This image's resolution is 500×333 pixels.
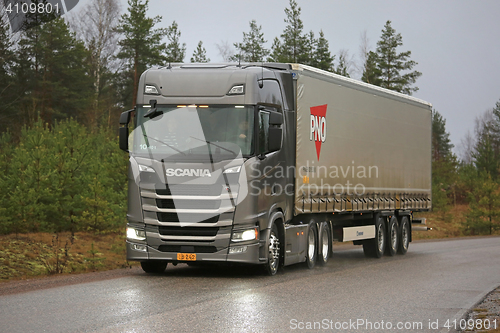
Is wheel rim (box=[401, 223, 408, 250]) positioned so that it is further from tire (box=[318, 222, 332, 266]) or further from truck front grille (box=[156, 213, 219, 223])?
truck front grille (box=[156, 213, 219, 223])

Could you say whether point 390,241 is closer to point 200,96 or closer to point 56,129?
point 200,96

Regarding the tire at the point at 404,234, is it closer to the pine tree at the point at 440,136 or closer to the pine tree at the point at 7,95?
the pine tree at the point at 7,95

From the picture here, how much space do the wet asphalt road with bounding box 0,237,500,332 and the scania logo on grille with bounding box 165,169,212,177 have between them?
74.7 inches

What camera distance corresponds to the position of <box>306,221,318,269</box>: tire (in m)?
14.7

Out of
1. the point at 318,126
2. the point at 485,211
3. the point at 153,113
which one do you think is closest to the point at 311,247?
the point at 318,126

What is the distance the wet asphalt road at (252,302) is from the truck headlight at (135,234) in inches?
30.0

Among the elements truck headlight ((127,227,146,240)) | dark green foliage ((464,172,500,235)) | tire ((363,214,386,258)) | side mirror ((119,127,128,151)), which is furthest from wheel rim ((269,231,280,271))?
dark green foliage ((464,172,500,235))

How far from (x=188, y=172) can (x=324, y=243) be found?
16.5 feet

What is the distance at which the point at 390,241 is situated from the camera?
1984cm

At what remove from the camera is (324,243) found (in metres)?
15.8

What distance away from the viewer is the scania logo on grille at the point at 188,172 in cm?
1195

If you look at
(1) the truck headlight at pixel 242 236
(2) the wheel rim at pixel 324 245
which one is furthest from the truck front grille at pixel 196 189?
(2) the wheel rim at pixel 324 245

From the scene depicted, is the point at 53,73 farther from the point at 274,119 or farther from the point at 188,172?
the point at 274,119

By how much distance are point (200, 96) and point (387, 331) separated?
618cm
